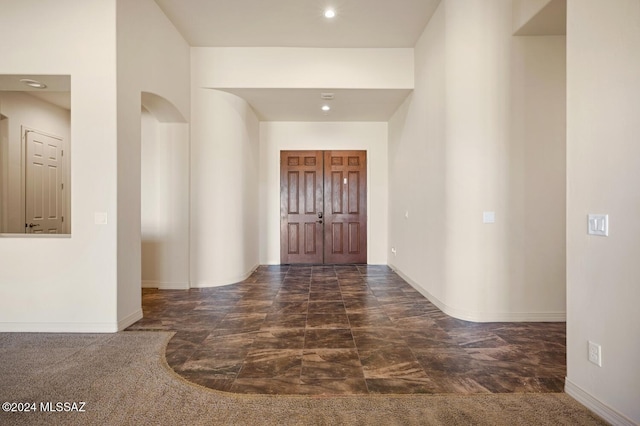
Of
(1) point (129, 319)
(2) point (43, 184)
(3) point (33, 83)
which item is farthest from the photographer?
(2) point (43, 184)

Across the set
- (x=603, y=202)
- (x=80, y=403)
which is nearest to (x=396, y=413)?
(x=603, y=202)

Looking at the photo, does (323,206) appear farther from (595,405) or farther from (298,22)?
(595,405)

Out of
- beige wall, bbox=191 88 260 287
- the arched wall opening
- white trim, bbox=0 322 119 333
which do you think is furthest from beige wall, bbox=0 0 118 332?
beige wall, bbox=191 88 260 287

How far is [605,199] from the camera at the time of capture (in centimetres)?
181

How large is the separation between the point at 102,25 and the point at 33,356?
9.83 feet

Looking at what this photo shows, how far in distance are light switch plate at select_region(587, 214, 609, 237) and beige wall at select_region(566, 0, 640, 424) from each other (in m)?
0.03

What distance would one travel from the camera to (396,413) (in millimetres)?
A: 1875

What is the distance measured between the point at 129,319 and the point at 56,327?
624 mm

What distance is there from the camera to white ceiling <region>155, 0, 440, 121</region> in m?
3.88

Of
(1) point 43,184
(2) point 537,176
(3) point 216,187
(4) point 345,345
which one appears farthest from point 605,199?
(1) point 43,184

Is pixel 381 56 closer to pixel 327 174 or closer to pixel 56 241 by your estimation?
pixel 327 174

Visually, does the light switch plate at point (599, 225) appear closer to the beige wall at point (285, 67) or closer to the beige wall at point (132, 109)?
the beige wall at point (285, 67)

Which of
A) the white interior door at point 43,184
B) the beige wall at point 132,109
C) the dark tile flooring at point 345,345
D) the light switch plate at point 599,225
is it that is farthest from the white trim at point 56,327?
the light switch plate at point 599,225

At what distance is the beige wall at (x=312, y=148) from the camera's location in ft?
22.2
